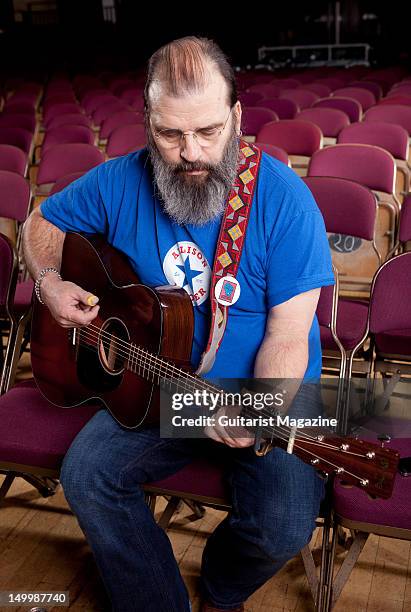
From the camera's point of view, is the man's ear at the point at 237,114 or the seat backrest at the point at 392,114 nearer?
the man's ear at the point at 237,114

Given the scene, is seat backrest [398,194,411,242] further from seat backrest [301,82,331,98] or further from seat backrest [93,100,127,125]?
seat backrest [301,82,331,98]

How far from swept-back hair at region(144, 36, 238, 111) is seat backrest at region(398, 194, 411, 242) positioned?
1891 millimetres

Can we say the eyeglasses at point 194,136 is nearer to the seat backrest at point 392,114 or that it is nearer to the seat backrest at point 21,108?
the seat backrest at point 392,114

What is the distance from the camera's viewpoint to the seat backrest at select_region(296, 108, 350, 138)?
6898 millimetres

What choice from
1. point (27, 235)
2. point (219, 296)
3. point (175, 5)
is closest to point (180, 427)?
point (219, 296)

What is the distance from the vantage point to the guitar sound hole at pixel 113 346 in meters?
1.99

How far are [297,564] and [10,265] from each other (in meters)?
1.54

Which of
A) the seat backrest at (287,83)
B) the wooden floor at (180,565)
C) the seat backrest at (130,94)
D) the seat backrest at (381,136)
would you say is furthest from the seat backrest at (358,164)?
the seat backrest at (287,83)

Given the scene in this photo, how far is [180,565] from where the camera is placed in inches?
94.1

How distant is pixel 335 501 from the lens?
188cm

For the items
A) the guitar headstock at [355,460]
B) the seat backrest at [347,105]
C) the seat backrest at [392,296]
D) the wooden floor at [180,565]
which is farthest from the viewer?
the seat backrest at [347,105]

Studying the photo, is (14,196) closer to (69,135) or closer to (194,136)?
(69,135)

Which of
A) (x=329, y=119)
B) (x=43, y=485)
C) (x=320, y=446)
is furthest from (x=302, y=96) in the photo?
(x=320, y=446)

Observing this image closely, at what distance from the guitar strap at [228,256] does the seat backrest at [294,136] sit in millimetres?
3932
